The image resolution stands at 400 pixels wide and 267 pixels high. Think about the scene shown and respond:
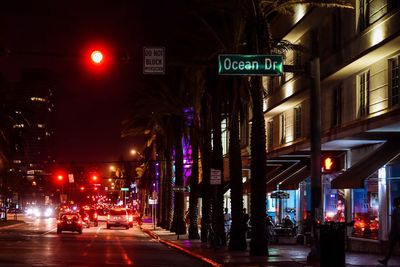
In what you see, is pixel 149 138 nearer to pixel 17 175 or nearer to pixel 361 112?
pixel 361 112

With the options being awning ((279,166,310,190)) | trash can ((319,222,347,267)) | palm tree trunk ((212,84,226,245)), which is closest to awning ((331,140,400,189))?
trash can ((319,222,347,267))

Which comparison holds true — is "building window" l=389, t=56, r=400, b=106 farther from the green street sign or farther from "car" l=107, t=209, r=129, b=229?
"car" l=107, t=209, r=129, b=229

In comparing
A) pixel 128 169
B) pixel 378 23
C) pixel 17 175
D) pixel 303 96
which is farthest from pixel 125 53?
pixel 128 169

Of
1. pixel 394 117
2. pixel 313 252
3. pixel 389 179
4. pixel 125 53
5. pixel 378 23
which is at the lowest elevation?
pixel 313 252

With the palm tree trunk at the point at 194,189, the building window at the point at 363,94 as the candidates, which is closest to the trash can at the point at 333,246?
the building window at the point at 363,94

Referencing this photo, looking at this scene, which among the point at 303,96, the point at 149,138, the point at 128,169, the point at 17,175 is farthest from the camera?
the point at 128,169

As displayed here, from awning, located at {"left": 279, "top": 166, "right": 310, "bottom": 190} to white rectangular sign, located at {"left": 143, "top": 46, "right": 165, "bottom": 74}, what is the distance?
17.4 metres

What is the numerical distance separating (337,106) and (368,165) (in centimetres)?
610

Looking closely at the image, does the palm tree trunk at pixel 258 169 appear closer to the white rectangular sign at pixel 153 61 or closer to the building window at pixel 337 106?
the building window at pixel 337 106

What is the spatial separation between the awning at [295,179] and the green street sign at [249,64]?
1454 centimetres

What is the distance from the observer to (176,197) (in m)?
52.9

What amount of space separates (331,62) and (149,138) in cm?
3429

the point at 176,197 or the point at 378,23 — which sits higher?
the point at 378,23

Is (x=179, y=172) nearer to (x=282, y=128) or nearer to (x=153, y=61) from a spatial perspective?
(x=282, y=128)
